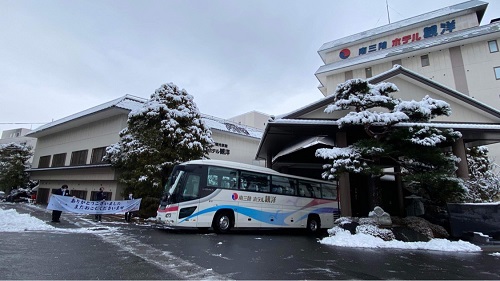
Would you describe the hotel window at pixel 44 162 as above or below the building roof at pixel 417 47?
below

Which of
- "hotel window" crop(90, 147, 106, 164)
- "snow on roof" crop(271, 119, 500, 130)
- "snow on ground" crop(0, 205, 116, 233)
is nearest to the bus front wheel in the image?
"snow on roof" crop(271, 119, 500, 130)

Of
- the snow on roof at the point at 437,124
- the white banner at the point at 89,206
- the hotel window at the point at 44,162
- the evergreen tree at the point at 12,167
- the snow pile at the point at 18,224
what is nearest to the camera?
the snow pile at the point at 18,224

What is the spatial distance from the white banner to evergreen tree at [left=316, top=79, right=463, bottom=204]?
10391mm

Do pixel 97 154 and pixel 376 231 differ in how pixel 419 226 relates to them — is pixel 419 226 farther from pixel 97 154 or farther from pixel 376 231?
pixel 97 154

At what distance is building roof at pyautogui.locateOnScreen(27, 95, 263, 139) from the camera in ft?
70.0

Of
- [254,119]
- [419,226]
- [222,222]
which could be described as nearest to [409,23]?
[254,119]

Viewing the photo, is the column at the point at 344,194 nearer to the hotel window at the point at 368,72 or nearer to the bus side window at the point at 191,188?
the bus side window at the point at 191,188

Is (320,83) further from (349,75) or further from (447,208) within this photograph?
(447,208)

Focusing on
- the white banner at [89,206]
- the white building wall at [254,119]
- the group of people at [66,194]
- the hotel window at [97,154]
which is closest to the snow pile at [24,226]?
the group of people at [66,194]

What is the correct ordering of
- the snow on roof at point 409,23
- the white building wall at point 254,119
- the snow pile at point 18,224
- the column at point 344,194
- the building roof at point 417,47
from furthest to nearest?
1. the white building wall at point 254,119
2. the snow on roof at point 409,23
3. the building roof at point 417,47
4. the column at point 344,194
5. the snow pile at point 18,224

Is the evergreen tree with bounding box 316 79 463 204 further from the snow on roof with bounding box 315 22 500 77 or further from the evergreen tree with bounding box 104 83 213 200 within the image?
the snow on roof with bounding box 315 22 500 77

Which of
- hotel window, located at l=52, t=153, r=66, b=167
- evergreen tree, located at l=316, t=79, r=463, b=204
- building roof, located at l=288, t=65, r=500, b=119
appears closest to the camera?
evergreen tree, located at l=316, t=79, r=463, b=204

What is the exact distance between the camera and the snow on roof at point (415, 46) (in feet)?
78.1

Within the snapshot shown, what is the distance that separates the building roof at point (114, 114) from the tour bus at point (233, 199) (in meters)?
9.75
